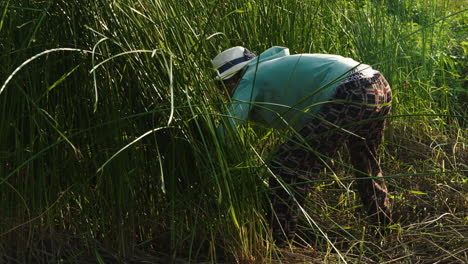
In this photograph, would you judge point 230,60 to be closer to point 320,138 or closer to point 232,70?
point 232,70

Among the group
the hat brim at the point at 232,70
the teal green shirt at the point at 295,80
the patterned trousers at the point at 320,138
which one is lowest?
the patterned trousers at the point at 320,138

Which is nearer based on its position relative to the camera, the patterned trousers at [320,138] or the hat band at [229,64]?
the patterned trousers at [320,138]

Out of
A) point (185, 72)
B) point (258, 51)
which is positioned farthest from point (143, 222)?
point (258, 51)

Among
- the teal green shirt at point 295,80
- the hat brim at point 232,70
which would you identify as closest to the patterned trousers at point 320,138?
the teal green shirt at point 295,80

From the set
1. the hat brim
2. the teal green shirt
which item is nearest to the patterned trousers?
the teal green shirt

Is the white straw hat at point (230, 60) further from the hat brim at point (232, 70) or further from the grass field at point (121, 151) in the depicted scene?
the grass field at point (121, 151)

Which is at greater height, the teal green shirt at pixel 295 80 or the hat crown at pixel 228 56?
the hat crown at pixel 228 56

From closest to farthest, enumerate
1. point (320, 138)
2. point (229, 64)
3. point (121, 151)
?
point (121, 151) → point (320, 138) → point (229, 64)

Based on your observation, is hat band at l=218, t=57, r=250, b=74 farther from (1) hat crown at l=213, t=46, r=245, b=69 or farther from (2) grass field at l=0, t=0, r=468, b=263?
(2) grass field at l=0, t=0, r=468, b=263

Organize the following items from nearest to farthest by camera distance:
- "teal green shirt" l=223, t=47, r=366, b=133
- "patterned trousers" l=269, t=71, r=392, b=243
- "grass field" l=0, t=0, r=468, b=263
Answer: "grass field" l=0, t=0, r=468, b=263
"patterned trousers" l=269, t=71, r=392, b=243
"teal green shirt" l=223, t=47, r=366, b=133

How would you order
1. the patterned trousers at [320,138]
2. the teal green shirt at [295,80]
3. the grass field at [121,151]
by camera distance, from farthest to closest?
the teal green shirt at [295,80]
the patterned trousers at [320,138]
the grass field at [121,151]

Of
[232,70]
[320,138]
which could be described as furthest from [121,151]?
[320,138]

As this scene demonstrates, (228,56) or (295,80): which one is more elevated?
(228,56)

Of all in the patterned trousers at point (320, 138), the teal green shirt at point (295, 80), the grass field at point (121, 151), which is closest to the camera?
the grass field at point (121, 151)
